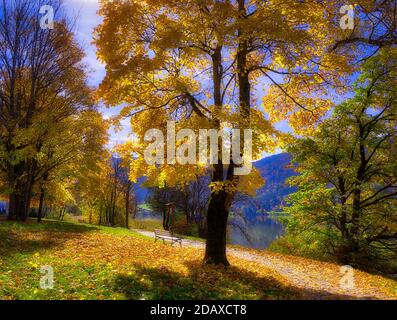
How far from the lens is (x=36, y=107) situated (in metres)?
24.8

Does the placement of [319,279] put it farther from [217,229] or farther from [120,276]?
[120,276]

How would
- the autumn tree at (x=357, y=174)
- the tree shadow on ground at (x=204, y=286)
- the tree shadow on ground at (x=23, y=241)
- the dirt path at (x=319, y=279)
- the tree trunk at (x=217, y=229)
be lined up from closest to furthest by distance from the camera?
1. the tree shadow on ground at (x=204, y=286)
2. the dirt path at (x=319, y=279)
3. the tree trunk at (x=217, y=229)
4. the tree shadow on ground at (x=23, y=241)
5. the autumn tree at (x=357, y=174)

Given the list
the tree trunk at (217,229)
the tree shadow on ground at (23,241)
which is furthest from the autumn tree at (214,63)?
the tree shadow on ground at (23,241)

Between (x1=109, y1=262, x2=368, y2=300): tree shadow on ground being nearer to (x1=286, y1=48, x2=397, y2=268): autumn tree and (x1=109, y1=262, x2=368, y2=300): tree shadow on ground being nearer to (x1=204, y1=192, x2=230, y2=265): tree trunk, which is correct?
(x1=204, y1=192, x2=230, y2=265): tree trunk

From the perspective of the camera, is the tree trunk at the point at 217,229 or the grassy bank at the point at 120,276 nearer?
the grassy bank at the point at 120,276

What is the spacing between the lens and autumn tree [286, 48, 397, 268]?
16797mm

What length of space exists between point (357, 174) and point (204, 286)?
1197 centimetres

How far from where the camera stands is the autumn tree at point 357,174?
55.1ft

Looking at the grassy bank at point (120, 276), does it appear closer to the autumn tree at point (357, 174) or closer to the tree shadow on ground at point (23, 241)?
the tree shadow on ground at point (23, 241)

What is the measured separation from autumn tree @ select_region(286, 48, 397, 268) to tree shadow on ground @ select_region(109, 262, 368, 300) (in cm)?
780

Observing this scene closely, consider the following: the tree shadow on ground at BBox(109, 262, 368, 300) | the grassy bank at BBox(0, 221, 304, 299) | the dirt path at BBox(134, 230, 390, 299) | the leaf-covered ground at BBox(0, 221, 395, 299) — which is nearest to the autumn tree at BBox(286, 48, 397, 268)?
the dirt path at BBox(134, 230, 390, 299)

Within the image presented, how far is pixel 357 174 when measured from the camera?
1798cm
